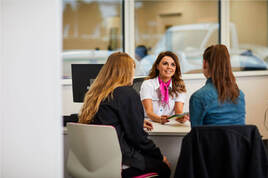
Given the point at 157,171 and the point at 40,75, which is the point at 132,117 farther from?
the point at 40,75

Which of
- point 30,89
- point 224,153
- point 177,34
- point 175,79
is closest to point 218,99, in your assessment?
point 224,153

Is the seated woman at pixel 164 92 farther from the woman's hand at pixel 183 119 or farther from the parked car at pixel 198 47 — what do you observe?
the parked car at pixel 198 47

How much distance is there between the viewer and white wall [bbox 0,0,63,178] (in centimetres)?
132

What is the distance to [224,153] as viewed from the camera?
2.17 metres

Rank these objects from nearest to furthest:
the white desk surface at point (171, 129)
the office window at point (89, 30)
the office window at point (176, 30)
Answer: the white desk surface at point (171, 129) < the office window at point (89, 30) < the office window at point (176, 30)

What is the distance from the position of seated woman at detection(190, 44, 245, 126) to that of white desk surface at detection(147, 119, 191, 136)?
288mm

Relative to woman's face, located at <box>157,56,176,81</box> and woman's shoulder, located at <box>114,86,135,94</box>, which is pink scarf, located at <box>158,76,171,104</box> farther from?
woman's shoulder, located at <box>114,86,135,94</box>

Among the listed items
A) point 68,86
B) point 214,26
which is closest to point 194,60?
point 214,26

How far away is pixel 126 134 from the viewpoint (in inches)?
97.5

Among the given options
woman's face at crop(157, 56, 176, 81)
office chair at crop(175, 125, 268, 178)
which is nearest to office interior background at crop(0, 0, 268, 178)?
woman's face at crop(157, 56, 176, 81)

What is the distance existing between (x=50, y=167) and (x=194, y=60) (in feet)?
14.8

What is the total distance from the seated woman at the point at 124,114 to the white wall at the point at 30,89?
1.09m

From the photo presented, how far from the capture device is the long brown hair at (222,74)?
7.75 feet

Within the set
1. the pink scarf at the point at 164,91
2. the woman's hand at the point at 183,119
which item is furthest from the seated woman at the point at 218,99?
the pink scarf at the point at 164,91
